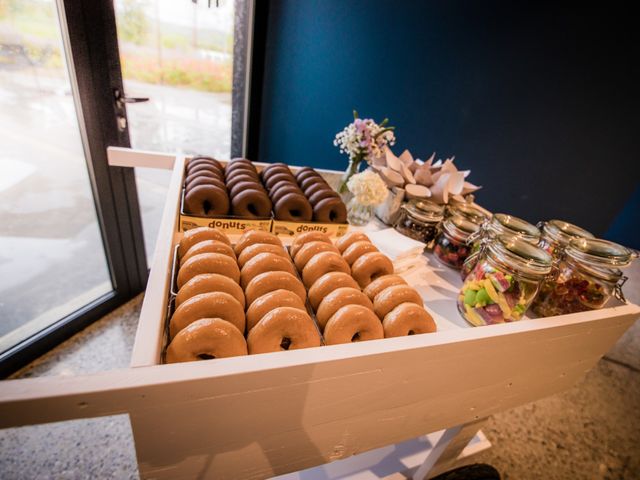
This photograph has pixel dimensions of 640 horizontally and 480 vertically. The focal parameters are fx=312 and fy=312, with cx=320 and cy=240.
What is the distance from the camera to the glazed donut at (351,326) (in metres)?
0.70

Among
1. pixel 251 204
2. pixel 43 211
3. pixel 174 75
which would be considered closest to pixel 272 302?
pixel 251 204

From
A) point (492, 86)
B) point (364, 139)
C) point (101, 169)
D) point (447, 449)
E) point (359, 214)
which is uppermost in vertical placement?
point (492, 86)

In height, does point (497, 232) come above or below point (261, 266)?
above

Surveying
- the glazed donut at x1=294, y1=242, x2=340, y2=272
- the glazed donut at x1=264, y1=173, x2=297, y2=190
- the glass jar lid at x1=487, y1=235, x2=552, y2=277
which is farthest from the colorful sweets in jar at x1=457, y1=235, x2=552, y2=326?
the glazed donut at x1=264, y1=173, x2=297, y2=190

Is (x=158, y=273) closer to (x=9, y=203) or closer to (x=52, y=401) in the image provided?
(x=52, y=401)

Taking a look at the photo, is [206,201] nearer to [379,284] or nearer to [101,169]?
[379,284]

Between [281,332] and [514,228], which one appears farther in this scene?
[514,228]

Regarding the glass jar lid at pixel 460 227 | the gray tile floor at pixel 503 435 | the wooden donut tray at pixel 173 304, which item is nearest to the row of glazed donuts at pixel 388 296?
the wooden donut tray at pixel 173 304

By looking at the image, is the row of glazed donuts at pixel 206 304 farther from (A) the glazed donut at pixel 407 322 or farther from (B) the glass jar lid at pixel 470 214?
(B) the glass jar lid at pixel 470 214

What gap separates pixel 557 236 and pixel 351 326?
2.87ft

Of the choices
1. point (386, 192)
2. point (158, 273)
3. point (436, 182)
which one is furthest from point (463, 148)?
point (158, 273)

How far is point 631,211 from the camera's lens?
280 cm

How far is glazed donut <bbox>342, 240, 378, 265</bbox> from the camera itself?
3.21 ft

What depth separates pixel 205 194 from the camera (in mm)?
1048
